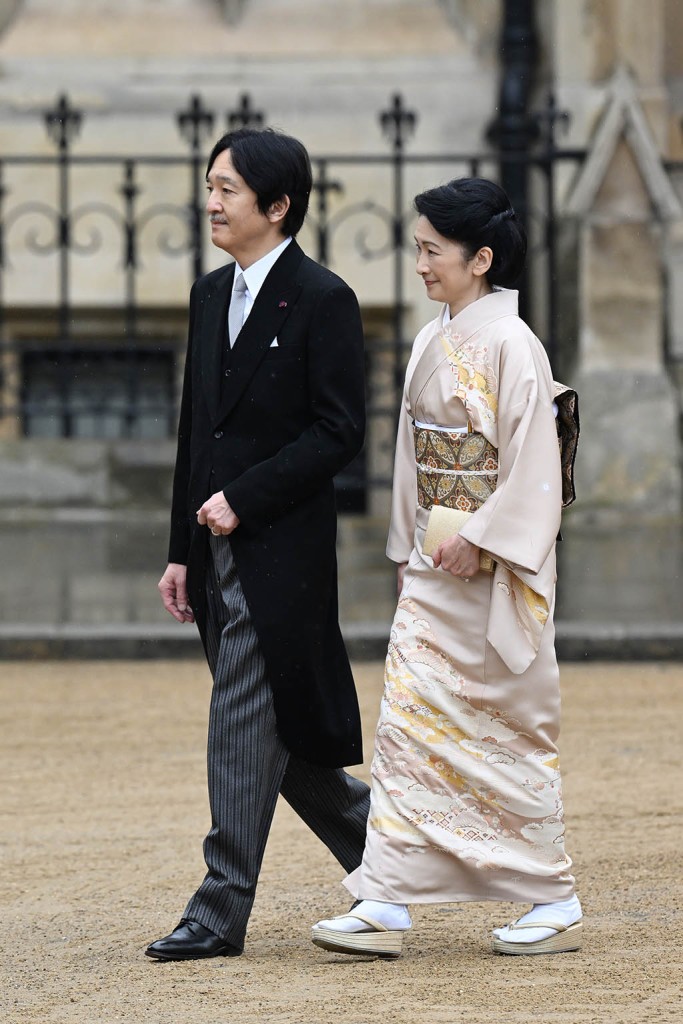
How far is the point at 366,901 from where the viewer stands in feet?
12.8

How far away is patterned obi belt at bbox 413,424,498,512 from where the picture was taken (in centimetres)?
396

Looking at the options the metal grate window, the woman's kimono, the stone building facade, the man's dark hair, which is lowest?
Answer: the woman's kimono

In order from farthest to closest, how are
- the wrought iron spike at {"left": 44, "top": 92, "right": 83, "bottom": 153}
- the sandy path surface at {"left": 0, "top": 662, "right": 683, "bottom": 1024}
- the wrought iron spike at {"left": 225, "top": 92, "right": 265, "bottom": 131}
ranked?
the wrought iron spike at {"left": 44, "top": 92, "right": 83, "bottom": 153}, the wrought iron spike at {"left": 225, "top": 92, "right": 265, "bottom": 131}, the sandy path surface at {"left": 0, "top": 662, "right": 683, "bottom": 1024}

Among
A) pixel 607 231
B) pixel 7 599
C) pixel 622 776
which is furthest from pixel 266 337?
pixel 607 231

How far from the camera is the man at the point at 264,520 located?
153 inches

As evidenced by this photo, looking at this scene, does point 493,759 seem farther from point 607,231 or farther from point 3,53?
point 3,53

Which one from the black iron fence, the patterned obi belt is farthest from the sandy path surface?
the black iron fence

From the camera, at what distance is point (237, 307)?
4.07 m

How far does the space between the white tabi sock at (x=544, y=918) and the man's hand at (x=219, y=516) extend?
1.01 m

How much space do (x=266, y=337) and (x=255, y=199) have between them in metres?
0.29

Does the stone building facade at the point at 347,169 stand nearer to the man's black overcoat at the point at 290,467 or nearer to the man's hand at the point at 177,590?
the man's hand at the point at 177,590

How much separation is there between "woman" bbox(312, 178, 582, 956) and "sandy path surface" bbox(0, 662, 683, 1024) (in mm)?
150

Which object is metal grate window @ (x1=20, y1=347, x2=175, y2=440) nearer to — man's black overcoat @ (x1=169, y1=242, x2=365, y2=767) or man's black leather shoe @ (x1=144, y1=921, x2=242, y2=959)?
man's black overcoat @ (x1=169, y1=242, x2=365, y2=767)

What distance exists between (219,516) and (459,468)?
518 millimetres
